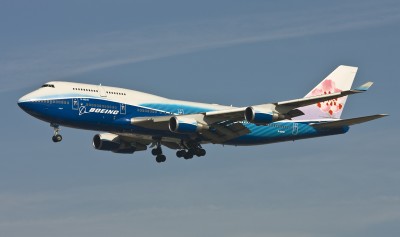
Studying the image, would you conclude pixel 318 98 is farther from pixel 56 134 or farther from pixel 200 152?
pixel 56 134

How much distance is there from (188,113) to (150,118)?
453 cm

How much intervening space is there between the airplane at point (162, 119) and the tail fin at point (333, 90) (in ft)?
9.98

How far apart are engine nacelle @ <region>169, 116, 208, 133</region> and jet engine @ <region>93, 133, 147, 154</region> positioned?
894 centimetres

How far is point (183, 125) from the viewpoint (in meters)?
81.1

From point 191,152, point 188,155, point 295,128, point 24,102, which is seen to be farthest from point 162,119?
point 295,128

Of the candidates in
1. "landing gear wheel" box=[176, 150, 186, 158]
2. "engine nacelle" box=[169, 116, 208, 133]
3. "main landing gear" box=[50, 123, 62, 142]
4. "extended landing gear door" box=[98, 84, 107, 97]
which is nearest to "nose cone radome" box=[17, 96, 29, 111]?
"main landing gear" box=[50, 123, 62, 142]

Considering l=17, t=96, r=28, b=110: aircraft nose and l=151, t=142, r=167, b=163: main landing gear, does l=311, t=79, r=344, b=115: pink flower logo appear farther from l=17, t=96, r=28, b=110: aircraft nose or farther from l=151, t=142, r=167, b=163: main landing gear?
l=17, t=96, r=28, b=110: aircraft nose

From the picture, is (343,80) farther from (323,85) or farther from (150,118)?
(150,118)

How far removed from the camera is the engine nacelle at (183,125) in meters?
81.0

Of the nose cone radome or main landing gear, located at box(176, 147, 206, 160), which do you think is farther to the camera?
main landing gear, located at box(176, 147, 206, 160)

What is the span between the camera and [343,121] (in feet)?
285

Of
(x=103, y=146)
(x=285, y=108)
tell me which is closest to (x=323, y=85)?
(x=285, y=108)

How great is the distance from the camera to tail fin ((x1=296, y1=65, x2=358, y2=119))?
93.6 metres

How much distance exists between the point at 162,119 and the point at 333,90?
71.6 ft
